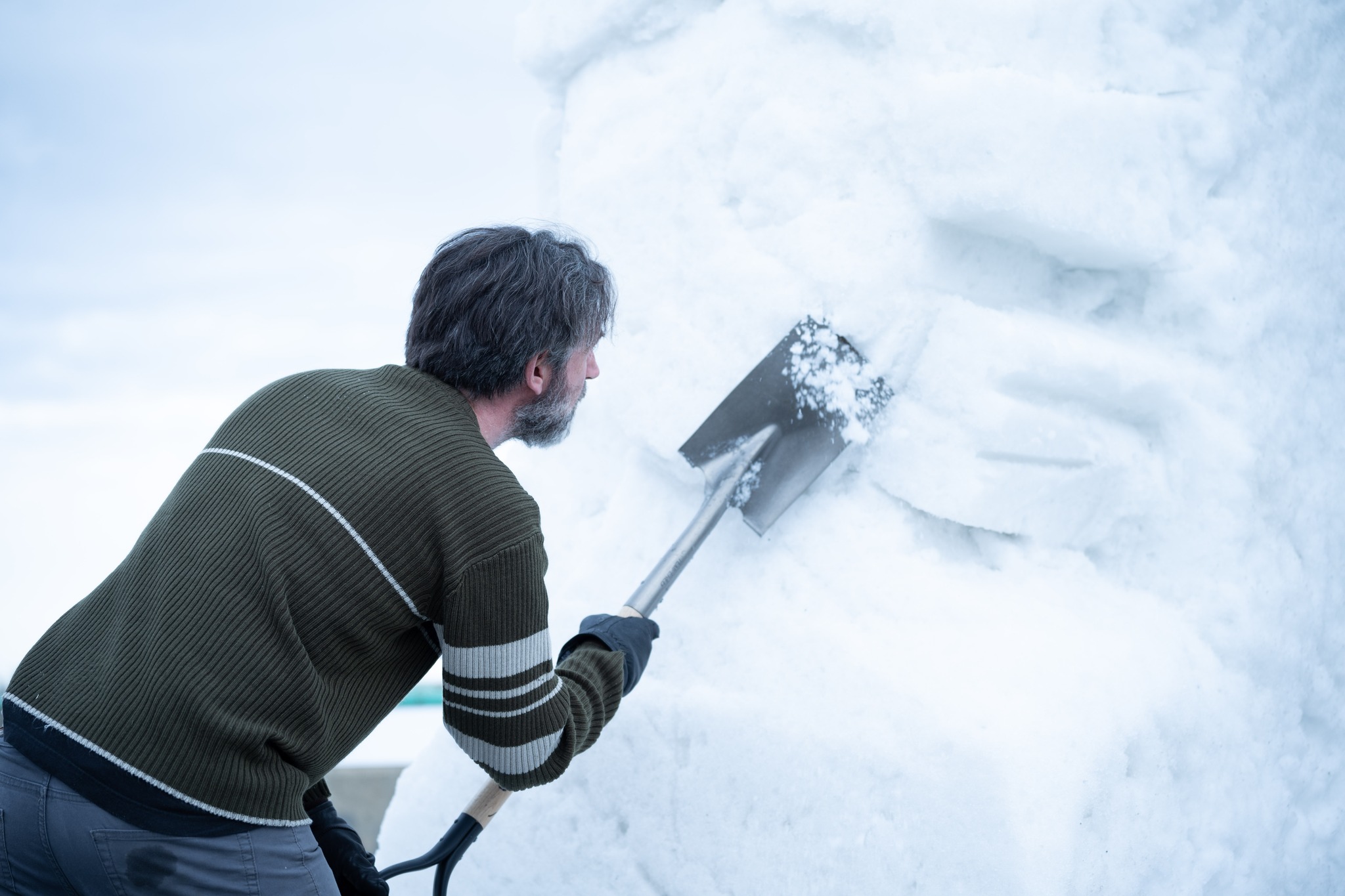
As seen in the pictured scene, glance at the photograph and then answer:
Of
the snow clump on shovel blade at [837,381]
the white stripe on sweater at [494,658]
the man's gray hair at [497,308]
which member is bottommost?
the snow clump on shovel blade at [837,381]

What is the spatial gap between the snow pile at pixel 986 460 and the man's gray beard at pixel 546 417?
546 millimetres

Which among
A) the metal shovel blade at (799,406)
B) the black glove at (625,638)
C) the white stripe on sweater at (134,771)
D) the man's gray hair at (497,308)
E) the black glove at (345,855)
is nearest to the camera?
the white stripe on sweater at (134,771)

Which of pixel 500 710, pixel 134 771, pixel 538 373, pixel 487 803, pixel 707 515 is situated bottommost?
pixel 487 803

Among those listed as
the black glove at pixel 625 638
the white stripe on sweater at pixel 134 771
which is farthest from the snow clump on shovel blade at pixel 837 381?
the white stripe on sweater at pixel 134 771

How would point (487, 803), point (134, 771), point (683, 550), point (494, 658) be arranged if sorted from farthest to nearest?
point (683, 550) < point (487, 803) < point (494, 658) < point (134, 771)

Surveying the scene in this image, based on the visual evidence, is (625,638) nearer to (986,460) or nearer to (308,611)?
(308,611)

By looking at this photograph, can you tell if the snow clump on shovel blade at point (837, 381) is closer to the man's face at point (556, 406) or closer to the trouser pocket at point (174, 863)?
the man's face at point (556, 406)

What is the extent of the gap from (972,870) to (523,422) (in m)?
0.86

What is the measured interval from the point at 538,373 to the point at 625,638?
42 cm

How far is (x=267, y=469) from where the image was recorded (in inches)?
36.9

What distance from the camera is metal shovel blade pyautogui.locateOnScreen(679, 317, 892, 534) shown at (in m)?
1.63

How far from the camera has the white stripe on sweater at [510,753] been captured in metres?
1.03

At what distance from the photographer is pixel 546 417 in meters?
1.18

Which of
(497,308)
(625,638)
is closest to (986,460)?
(625,638)
